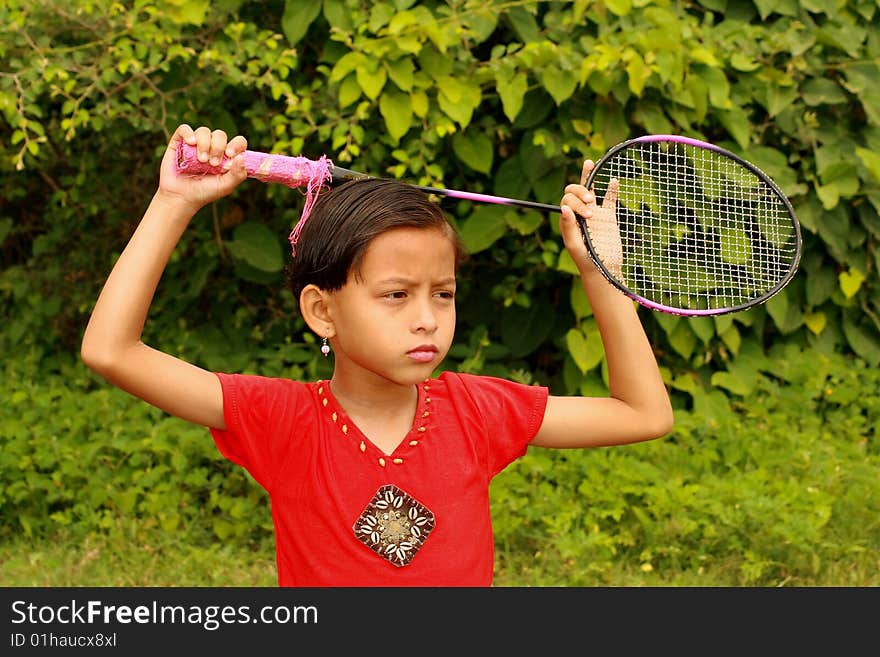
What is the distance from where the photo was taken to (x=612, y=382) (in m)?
2.34

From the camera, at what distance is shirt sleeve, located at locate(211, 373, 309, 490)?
2.17m

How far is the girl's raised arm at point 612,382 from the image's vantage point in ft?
7.49

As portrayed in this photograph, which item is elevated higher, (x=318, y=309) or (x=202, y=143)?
(x=202, y=143)

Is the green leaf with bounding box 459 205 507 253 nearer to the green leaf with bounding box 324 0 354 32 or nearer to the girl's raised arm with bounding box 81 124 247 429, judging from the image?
the green leaf with bounding box 324 0 354 32

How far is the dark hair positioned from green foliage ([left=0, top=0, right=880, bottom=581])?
6.57 feet

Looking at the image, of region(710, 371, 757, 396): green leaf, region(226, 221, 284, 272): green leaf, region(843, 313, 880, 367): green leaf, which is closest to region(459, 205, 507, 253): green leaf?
region(226, 221, 284, 272): green leaf

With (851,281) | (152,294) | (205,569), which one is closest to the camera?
(152,294)

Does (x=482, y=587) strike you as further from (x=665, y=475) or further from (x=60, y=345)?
(x=60, y=345)

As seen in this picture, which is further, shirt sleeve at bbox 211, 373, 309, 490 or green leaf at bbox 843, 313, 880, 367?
green leaf at bbox 843, 313, 880, 367

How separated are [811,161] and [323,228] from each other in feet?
10.2

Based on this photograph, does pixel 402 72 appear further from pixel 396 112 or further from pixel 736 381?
pixel 736 381

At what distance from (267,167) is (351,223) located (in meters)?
Result: 0.19

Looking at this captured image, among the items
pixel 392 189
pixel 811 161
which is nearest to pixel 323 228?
pixel 392 189

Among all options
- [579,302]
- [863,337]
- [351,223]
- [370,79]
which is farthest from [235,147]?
[863,337]
